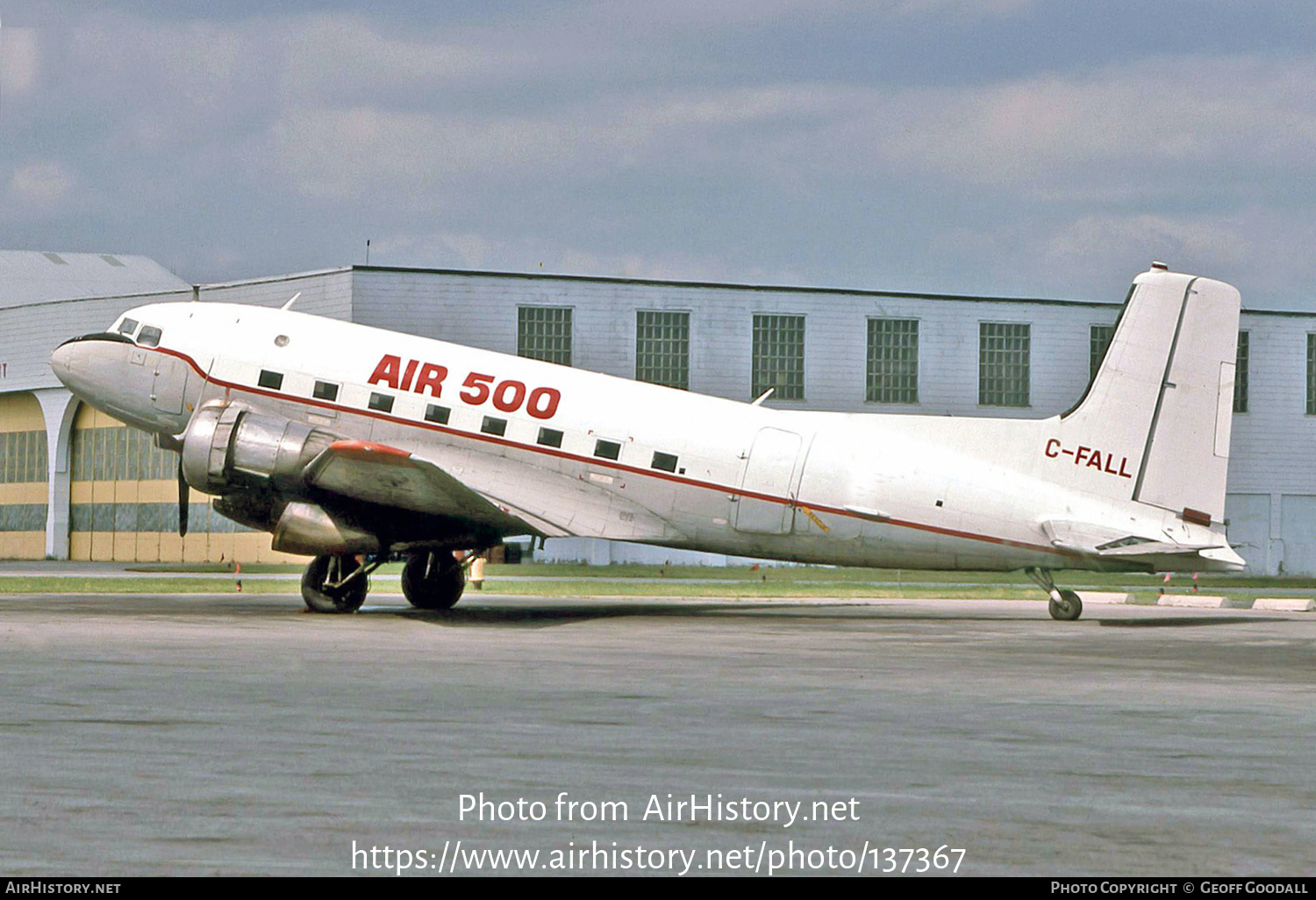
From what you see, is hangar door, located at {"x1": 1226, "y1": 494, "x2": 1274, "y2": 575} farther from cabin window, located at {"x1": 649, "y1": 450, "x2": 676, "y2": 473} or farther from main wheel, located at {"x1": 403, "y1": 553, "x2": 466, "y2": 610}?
main wheel, located at {"x1": 403, "y1": 553, "x2": 466, "y2": 610}

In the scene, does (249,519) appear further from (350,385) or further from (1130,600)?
(1130,600)

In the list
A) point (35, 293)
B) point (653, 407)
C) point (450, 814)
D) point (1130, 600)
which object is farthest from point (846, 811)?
point (35, 293)

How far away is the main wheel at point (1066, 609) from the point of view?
28.9 m

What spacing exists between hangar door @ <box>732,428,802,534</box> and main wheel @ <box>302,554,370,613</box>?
7.20 meters

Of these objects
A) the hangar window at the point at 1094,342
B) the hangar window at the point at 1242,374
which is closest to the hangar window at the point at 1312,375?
the hangar window at the point at 1242,374

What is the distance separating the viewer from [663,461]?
92.5 ft

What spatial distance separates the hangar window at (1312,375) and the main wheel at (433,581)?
50.3 m

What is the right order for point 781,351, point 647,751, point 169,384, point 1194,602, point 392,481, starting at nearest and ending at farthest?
point 647,751, point 392,481, point 169,384, point 1194,602, point 781,351

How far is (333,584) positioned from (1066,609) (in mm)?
14058

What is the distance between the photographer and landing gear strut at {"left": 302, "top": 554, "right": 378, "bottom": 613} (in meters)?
28.1

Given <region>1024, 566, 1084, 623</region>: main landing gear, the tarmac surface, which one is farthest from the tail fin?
the tarmac surface

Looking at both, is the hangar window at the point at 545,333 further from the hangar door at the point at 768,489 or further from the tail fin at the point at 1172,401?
the tail fin at the point at 1172,401

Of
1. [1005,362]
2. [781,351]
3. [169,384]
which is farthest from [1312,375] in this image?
[169,384]

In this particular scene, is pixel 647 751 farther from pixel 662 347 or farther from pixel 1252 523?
pixel 1252 523
